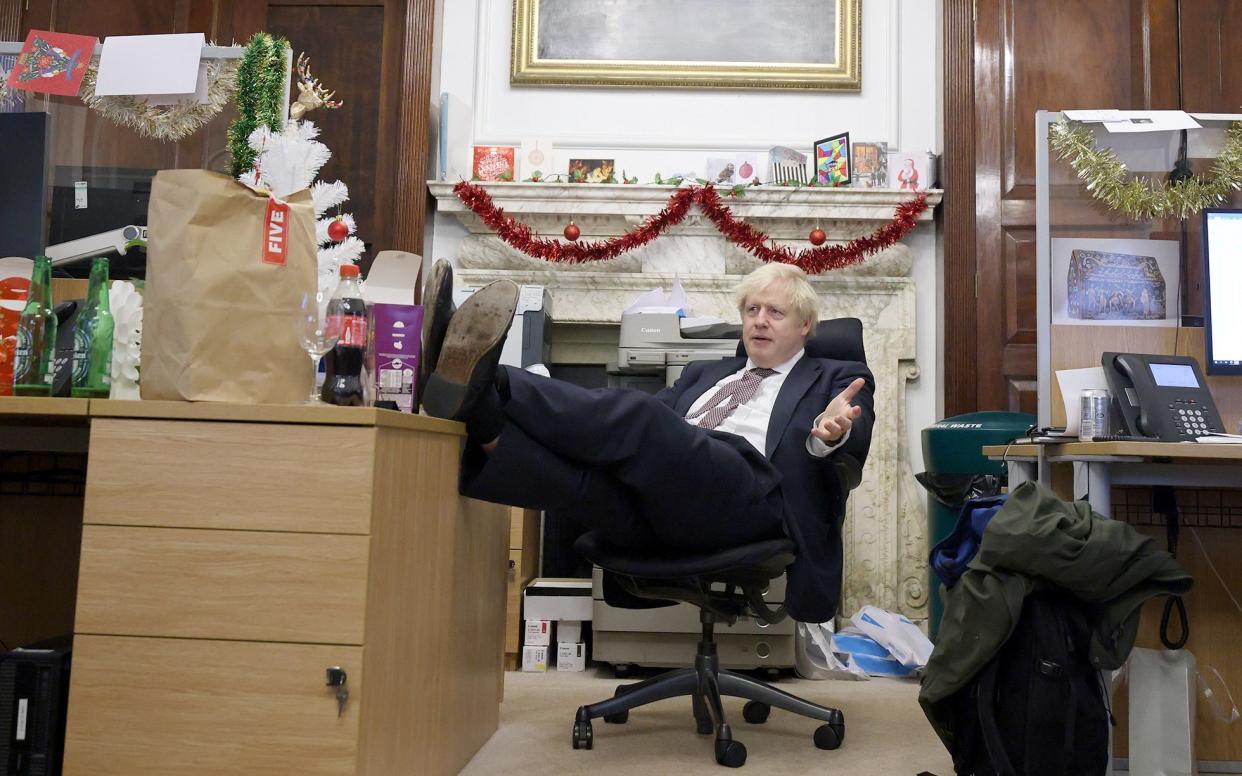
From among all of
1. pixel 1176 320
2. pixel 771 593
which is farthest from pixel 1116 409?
pixel 771 593

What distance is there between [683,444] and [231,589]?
2.64ft

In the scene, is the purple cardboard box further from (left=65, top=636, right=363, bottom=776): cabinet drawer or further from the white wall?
the white wall

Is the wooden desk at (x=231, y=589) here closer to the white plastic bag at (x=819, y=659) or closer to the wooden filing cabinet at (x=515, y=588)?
the wooden filing cabinet at (x=515, y=588)

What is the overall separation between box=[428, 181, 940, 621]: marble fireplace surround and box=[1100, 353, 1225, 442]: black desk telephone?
158 cm

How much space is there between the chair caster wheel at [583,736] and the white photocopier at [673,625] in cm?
81

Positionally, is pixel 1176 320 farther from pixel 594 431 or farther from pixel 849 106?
pixel 849 106

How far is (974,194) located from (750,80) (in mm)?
949

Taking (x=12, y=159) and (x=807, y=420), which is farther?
(x=807, y=420)

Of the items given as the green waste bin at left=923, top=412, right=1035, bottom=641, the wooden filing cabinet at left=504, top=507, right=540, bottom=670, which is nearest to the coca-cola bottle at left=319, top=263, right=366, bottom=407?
the wooden filing cabinet at left=504, top=507, right=540, bottom=670

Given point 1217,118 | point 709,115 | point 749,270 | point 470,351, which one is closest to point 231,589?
point 470,351

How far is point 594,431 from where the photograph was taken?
1730 millimetres

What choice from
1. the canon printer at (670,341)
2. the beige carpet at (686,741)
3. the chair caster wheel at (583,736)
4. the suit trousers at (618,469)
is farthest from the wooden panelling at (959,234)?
the chair caster wheel at (583,736)

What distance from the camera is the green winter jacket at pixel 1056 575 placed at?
5.39 ft

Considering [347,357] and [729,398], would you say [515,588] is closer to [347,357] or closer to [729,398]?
[729,398]
